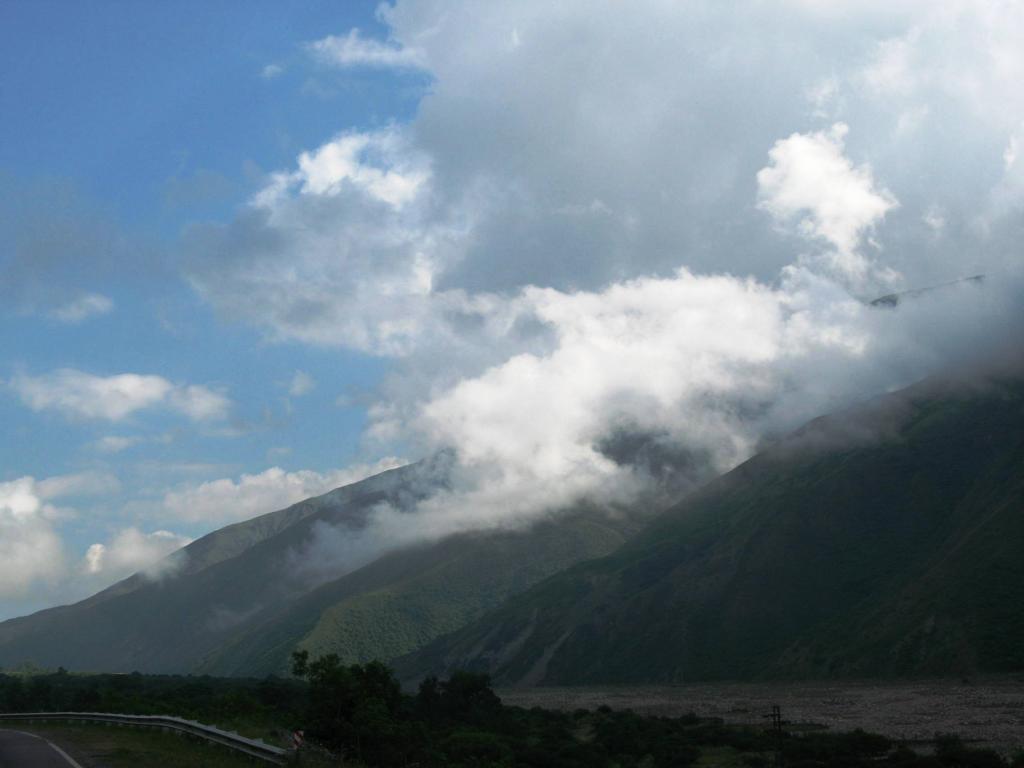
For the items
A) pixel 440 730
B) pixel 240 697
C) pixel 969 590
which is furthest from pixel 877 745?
pixel 969 590

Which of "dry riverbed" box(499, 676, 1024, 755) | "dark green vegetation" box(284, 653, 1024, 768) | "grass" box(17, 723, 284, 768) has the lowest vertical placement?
"dry riverbed" box(499, 676, 1024, 755)

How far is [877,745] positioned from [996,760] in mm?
11424

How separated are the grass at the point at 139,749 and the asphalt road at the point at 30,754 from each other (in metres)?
0.50

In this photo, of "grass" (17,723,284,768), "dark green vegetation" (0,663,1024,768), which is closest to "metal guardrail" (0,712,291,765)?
"grass" (17,723,284,768)

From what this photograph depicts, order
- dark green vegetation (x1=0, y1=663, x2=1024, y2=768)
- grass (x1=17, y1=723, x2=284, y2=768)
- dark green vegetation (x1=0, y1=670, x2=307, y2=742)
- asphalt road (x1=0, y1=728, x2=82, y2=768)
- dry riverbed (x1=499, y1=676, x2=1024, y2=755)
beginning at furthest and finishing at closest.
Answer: dry riverbed (x1=499, y1=676, x2=1024, y2=755)
dark green vegetation (x1=0, y1=670, x2=307, y2=742)
dark green vegetation (x1=0, y1=663, x2=1024, y2=768)
grass (x1=17, y1=723, x2=284, y2=768)
asphalt road (x1=0, y1=728, x2=82, y2=768)

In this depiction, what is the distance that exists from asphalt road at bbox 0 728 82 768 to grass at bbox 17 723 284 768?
19.7 inches

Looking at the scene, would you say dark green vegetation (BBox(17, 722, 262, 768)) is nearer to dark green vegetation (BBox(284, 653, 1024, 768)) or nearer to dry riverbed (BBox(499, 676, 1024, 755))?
dark green vegetation (BBox(284, 653, 1024, 768))

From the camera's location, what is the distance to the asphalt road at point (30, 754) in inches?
1126

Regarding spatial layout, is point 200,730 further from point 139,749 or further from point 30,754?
point 30,754

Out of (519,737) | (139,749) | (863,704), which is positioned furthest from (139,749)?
(863,704)

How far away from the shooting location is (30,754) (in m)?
32.1

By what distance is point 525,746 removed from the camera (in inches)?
2724

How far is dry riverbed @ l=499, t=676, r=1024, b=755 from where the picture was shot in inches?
3063

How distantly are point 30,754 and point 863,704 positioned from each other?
96.4 metres
